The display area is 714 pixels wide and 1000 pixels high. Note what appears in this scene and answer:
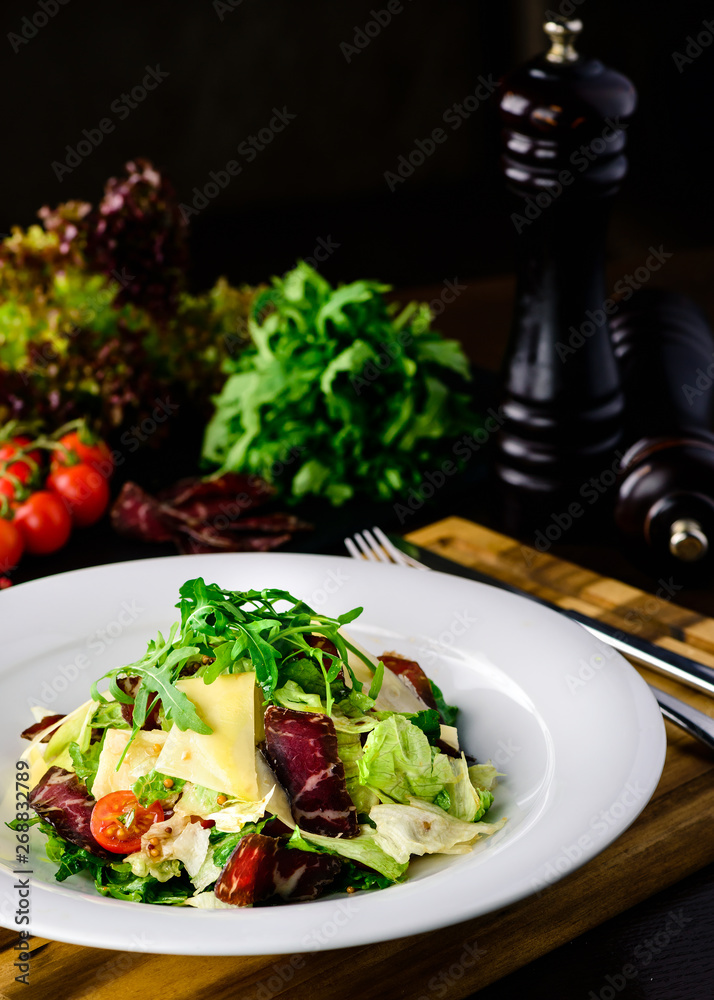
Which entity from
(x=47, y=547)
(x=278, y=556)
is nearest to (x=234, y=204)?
(x=47, y=547)

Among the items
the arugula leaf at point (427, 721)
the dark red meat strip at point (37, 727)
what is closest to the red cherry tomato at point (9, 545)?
the dark red meat strip at point (37, 727)

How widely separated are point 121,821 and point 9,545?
3.66ft

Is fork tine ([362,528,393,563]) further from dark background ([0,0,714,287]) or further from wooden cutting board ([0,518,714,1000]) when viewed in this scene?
dark background ([0,0,714,287])

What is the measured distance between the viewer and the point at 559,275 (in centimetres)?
202

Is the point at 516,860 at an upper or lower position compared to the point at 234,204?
upper

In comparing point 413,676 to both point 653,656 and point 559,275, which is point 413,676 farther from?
point 559,275

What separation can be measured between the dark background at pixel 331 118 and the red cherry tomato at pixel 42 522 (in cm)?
242

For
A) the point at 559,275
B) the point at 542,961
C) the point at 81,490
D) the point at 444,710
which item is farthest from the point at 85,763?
the point at 559,275

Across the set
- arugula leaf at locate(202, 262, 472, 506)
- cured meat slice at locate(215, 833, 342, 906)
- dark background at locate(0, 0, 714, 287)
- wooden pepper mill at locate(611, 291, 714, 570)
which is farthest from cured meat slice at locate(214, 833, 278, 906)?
dark background at locate(0, 0, 714, 287)

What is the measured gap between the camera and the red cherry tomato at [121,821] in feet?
3.76

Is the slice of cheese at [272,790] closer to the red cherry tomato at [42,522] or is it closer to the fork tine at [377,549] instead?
the fork tine at [377,549]

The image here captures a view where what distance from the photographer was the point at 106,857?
116 centimetres

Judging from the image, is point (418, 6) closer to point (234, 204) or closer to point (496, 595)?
point (234, 204)

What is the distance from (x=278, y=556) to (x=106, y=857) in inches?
23.3
